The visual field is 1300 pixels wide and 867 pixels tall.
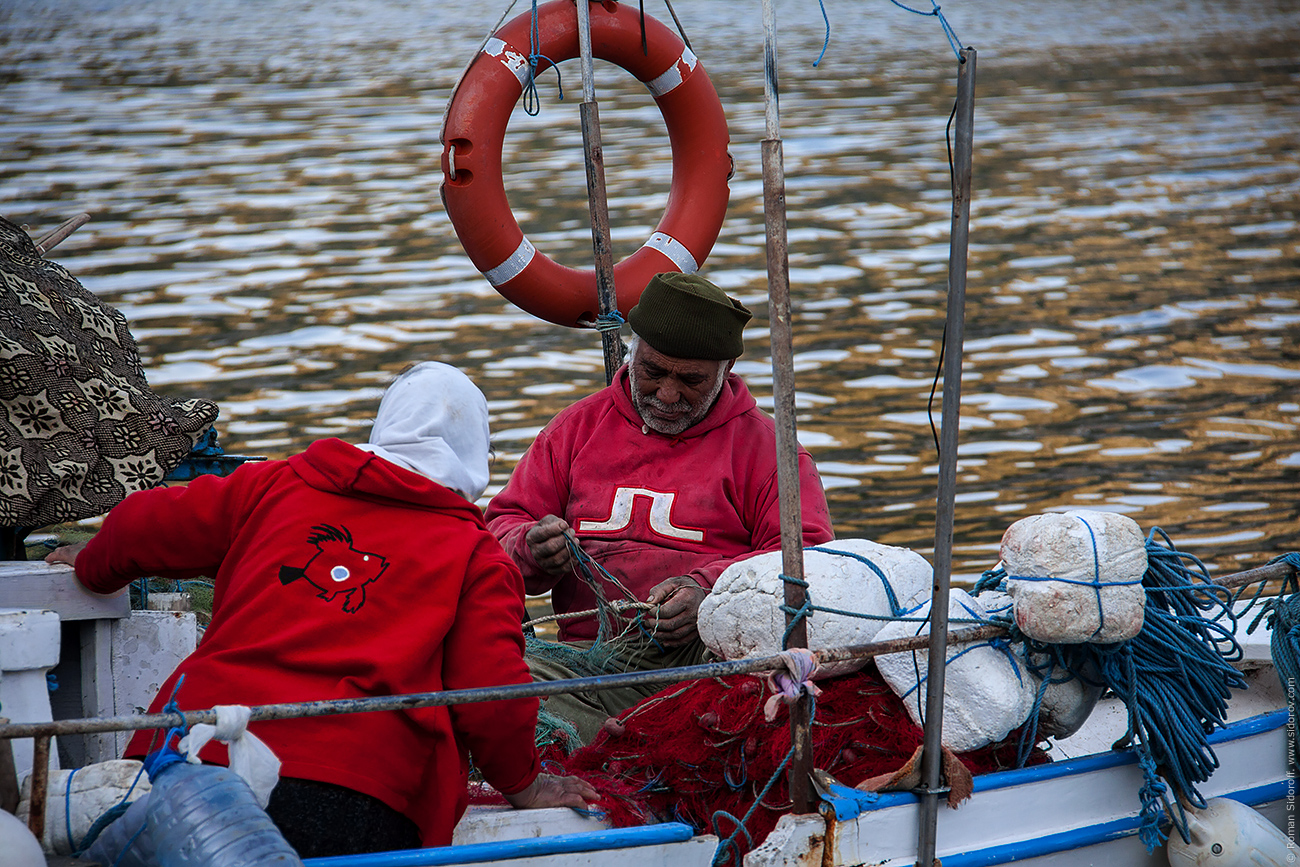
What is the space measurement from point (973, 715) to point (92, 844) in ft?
5.34

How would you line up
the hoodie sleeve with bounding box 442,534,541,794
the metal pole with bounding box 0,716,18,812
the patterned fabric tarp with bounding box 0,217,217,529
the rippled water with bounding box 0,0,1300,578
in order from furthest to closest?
the rippled water with bounding box 0,0,1300,578 → the patterned fabric tarp with bounding box 0,217,217,529 → the hoodie sleeve with bounding box 442,534,541,794 → the metal pole with bounding box 0,716,18,812

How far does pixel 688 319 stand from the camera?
131 inches

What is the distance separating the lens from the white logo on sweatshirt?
3.48 meters

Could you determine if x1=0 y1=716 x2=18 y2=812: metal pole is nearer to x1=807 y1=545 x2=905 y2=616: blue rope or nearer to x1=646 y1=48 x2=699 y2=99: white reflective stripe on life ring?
x1=807 y1=545 x2=905 y2=616: blue rope

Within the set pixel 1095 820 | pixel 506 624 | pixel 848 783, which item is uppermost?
pixel 506 624

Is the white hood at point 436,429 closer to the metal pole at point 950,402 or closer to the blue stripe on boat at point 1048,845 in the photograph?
the metal pole at point 950,402

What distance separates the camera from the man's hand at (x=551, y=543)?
11.0 feet

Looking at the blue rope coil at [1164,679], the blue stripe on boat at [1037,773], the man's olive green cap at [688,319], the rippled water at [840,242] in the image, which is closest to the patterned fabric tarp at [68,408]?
the man's olive green cap at [688,319]

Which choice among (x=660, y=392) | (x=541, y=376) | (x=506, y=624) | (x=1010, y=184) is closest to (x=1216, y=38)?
(x=1010, y=184)

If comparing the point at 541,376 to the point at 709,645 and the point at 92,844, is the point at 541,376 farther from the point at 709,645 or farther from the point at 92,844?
the point at 92,844

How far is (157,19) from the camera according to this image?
2177cm

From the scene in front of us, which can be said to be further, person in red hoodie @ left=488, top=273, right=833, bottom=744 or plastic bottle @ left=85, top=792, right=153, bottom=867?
person in red hoodie @ left=488, top=273, right=833, bottom=744

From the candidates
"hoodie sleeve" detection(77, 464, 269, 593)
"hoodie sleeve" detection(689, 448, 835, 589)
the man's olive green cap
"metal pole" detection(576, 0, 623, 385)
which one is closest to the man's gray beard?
the man's olive green cap

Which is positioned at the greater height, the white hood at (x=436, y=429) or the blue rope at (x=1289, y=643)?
the white hood at (x=436, y=429)
